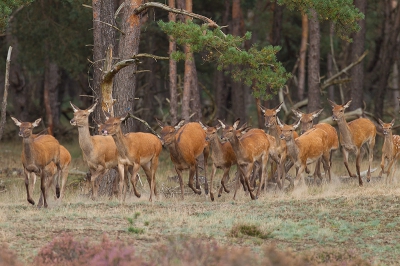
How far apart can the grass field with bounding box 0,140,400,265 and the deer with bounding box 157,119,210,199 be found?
0.65 metres

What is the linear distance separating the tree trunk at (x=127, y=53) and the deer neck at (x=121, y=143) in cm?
218

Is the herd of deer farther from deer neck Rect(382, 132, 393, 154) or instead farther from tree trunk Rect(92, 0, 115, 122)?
tree trunk Rect(92, 0, 115, 122)

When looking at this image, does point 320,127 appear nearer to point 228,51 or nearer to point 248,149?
point 248,149

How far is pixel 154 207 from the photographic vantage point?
16641 mm

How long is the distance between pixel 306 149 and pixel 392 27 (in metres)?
15.6

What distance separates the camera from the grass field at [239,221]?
42.6 ft

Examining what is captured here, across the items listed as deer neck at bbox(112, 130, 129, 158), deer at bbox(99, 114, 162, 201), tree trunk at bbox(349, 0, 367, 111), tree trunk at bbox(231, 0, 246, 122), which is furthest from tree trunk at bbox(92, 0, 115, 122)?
tree trunk at bbox(349, 0, 367, 111)

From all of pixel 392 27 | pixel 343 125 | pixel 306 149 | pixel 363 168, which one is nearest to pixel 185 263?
pixel 306 149

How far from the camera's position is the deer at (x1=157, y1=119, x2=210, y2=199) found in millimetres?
18562

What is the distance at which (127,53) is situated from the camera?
20.0 meters

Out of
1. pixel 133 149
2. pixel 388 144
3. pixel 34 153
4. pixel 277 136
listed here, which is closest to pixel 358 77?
pixel 388 144

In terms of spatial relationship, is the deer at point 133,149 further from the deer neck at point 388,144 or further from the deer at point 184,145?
the deer neck at point 388,144

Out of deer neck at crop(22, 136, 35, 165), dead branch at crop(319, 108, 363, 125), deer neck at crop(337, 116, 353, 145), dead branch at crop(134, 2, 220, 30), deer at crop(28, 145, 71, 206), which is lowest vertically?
deer at crop(28, 145, 71, 206)

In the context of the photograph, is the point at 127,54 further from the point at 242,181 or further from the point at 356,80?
the point at 356,80
